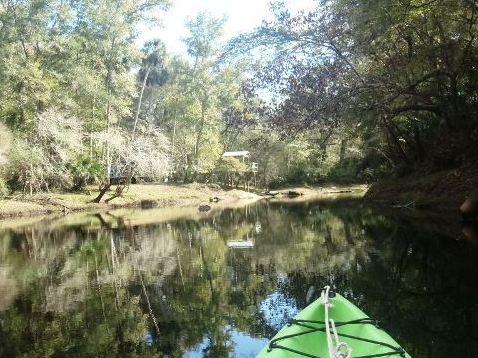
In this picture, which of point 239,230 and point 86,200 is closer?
point 239,230

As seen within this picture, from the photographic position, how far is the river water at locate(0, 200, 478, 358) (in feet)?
19.8

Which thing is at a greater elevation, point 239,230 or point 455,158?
point 455,158

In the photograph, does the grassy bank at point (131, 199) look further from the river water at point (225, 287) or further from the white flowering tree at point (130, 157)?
the river water at point (225, 287)

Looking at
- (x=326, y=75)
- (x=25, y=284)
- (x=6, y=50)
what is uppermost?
(x=6, y=50)

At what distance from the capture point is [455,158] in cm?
2023

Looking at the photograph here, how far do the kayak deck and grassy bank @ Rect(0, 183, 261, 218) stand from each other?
85.5 feet

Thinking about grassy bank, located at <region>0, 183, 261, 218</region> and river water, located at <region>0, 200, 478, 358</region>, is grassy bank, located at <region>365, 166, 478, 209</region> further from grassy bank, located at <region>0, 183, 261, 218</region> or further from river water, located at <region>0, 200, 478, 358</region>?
grassy bank, located at <region>0, 183, 261, 218</region>

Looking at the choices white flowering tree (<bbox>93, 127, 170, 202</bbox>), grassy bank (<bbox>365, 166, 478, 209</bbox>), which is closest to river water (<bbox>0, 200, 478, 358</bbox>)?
grassy bank (<bbox>365, 166, 478, 209</bbox>)

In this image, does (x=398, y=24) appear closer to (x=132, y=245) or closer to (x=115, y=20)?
(x=132, y=245)

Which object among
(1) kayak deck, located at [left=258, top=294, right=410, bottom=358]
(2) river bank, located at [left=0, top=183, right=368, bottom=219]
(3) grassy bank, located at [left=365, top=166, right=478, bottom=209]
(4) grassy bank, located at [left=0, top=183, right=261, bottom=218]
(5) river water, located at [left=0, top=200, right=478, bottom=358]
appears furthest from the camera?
(2) river bank, located at [left=0, top=183, right=368, bottom=219]

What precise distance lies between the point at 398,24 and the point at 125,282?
10426 millimetres

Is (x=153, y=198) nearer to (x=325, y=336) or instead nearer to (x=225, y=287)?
(x=225, y=287)

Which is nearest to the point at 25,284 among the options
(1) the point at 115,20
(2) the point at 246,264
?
(2) the point at 246,264

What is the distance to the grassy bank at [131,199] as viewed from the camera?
2838cm
